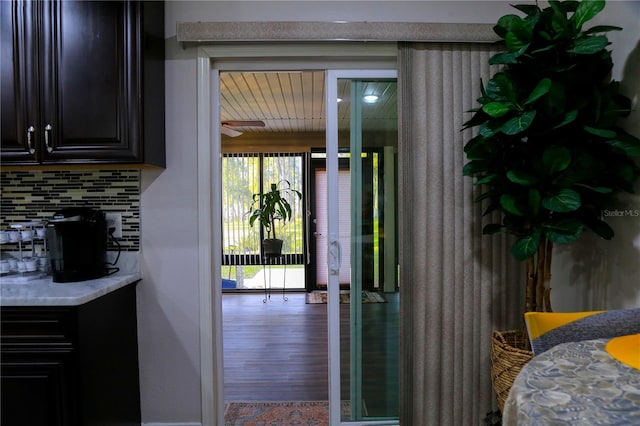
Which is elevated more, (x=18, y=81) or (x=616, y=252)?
(x=18, y=81)

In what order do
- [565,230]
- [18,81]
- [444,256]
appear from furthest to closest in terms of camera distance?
[444,256] → [18,81] → [565,230]

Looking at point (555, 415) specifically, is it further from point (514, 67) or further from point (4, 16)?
point (4, 16)

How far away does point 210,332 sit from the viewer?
2.08 metres

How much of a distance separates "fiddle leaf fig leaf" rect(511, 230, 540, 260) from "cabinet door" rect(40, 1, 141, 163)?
5.66 feet

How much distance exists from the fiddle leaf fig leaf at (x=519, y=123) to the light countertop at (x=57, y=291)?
1.83m

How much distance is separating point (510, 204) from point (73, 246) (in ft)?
6.49

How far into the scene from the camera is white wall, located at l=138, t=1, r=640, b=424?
2.05 meters

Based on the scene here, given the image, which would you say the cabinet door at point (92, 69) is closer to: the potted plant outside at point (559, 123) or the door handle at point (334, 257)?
the door handle at point (334, 257)

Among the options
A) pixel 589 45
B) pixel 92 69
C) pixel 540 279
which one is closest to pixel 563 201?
pixel 540 279

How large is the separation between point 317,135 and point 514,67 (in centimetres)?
457

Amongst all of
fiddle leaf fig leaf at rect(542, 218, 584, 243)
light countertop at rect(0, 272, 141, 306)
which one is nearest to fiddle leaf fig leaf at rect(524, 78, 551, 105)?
fiddle leaf fig leaf at rect(542, 218, 584, 243)

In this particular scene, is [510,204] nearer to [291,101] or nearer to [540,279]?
[540,279]

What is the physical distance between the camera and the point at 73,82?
→ 5.89 ft

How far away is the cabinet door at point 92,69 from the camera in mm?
1788
